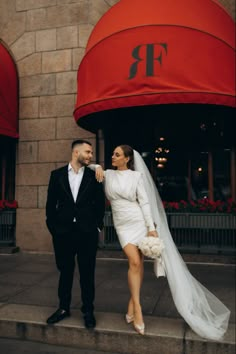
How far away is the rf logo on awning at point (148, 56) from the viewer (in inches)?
229

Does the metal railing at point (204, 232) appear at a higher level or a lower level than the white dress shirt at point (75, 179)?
lower

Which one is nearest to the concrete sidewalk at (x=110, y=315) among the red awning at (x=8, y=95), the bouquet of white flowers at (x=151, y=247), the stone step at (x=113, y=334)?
the stone step at (x=113, y=334)

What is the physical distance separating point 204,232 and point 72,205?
448cm

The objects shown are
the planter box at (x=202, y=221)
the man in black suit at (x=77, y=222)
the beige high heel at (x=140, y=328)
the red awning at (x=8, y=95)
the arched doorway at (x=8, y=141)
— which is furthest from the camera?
the arched doorway at (x=8, y=141)

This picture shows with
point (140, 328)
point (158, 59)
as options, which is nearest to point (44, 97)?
point (158, 59)

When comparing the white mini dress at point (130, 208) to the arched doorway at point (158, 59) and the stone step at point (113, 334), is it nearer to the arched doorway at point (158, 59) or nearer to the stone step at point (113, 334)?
the stone step at point (113, 334)

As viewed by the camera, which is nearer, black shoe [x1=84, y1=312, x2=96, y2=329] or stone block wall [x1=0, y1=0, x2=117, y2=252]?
black shoe [x1=84, y1=312, x2=96, y2=329]

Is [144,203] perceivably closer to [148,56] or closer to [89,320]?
[89,320]

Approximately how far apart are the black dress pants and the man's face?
0.75 m

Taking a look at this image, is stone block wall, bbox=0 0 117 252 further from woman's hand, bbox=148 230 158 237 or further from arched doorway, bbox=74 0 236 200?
woman's hand, bbox=148 230 158 237

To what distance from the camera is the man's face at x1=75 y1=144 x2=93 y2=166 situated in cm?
386

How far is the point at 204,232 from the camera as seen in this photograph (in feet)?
24.5

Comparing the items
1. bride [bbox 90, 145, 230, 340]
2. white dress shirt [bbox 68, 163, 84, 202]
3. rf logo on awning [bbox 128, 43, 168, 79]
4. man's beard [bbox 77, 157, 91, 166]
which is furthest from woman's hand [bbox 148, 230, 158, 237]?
rf logo on awning [bbox 128, 43, 168, 79]

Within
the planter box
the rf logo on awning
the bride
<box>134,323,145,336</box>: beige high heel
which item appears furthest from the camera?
the planter box
